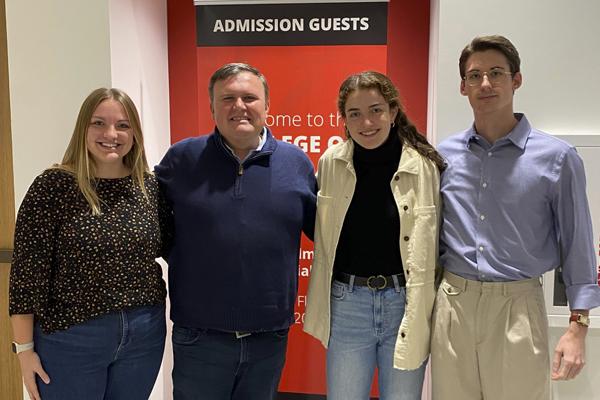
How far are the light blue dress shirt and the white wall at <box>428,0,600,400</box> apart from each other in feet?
2.06

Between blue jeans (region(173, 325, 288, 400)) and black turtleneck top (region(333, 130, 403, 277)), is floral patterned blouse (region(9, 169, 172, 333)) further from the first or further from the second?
black turtleneck top (region(333, 130, 403, 277))

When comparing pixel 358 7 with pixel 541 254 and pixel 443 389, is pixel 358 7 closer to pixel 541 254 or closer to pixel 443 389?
pixel 541 254

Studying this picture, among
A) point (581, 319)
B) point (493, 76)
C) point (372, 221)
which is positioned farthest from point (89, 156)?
point (581, 319)

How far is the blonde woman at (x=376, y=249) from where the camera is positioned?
1.87 m

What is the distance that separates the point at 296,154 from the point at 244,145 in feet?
0.74

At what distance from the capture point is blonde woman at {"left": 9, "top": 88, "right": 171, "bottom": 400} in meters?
1.70

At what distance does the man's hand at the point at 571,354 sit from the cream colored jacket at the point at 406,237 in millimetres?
437

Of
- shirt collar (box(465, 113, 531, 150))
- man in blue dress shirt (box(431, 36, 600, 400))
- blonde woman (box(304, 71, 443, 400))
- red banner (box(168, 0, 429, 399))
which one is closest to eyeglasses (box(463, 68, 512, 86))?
man in blue dress shirt (box(431, 36, 600, 400))

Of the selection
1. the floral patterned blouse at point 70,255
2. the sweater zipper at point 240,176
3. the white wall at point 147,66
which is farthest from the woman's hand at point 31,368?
the white wall at point 147,66

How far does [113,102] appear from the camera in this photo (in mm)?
1810

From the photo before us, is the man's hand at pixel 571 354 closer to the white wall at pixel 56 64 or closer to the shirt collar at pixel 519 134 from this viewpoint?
the shirt collar at pixel 519 134

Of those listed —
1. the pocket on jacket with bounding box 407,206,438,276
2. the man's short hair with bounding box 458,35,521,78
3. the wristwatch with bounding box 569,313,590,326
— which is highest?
the man's short hair with bounding box 458,35,521,78

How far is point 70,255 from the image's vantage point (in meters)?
1.70

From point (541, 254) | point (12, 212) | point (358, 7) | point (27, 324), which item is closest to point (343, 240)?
point (541, 254)
